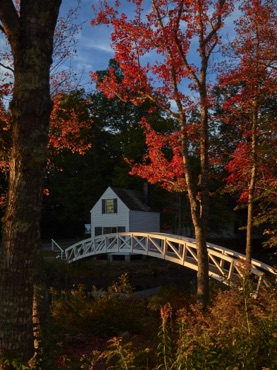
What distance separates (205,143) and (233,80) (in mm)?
2015

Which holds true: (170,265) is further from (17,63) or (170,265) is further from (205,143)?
(17,63)

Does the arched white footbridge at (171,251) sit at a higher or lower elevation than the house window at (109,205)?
lower

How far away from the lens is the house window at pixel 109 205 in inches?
1372

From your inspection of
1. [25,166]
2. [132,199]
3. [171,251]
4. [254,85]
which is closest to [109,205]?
[132,199]

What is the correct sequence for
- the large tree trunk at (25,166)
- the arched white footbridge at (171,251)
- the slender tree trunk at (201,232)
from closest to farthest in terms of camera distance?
1. the large tree trunk at (25,166)
2. the slender tree trunk at (201,232)
3. the arched white footbridge at (171,251)

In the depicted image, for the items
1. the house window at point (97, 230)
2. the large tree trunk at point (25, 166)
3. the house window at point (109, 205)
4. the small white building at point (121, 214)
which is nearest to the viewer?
the large tree trunk at point (25, 166)

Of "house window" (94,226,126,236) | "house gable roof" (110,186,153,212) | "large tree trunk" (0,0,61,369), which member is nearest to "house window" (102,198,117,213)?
"house gable roof" (110,186,153,212)

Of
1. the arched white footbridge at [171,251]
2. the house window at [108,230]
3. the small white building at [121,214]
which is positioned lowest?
the arched white footbridge at [171,251]

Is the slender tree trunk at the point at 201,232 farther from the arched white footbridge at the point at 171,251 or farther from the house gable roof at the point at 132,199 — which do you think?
the house gable roof at the point at 132,199

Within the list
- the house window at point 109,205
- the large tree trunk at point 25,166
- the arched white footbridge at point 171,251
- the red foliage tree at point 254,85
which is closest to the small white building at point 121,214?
the house window at point 109,205

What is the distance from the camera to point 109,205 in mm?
35188

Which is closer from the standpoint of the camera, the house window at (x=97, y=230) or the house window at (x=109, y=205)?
the house window at (x=109, y=205)

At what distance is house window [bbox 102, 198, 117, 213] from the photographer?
114 feet

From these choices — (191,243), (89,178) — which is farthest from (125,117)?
(191,243)
